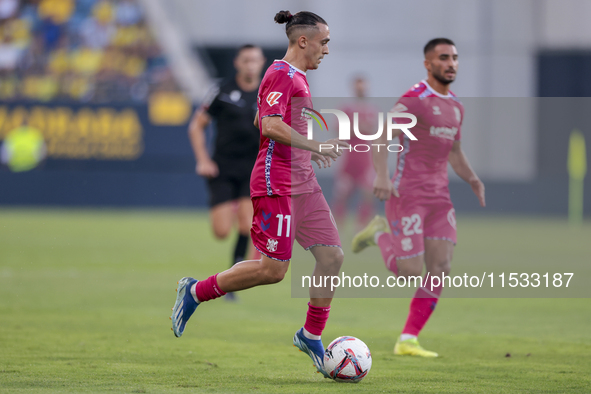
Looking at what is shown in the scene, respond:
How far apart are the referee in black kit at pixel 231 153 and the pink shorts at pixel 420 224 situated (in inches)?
113

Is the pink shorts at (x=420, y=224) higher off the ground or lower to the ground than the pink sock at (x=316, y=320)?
higher

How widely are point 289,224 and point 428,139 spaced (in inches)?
67.8

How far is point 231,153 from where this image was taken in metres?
8.77

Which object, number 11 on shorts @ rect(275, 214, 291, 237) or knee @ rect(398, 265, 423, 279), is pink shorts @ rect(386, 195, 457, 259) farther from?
number 11 on shorts @ rect(275, 214, 291, 237)

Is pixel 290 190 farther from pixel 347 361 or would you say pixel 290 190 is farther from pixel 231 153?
pixel 231 153

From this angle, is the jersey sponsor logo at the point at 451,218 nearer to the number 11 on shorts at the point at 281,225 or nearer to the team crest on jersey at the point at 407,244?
the team crest on jersey at the point at 407,244

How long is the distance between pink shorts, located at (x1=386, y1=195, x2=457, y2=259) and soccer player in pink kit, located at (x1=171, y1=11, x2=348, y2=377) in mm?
1130

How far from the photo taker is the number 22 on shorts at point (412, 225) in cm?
589

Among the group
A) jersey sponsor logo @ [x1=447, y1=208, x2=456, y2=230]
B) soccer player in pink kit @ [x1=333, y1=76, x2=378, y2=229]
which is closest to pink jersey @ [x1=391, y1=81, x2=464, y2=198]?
jersey sponsor logo @ [x1=447, y1=208, x2=456, y2=230]

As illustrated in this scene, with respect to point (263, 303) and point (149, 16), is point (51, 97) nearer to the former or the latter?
point (149, 16)

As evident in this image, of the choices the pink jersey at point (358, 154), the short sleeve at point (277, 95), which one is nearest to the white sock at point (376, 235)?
the short sleeve at point (277, 95)

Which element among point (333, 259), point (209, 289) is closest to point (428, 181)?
point (333, 259)

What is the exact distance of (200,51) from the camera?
79.9 feet

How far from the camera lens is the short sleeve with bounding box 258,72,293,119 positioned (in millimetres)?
4590
